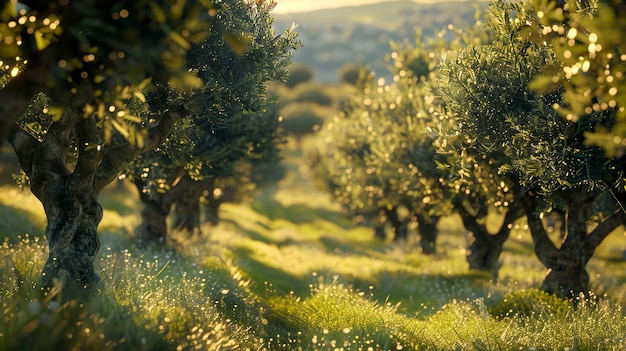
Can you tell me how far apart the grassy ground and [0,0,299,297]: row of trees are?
118 cm

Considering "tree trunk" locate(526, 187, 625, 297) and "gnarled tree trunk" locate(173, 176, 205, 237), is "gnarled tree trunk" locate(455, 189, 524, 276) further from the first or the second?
"gnarled tree trunk" locate(173, 176, 205, 237)

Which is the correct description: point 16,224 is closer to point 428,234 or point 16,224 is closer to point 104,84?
point 104,84

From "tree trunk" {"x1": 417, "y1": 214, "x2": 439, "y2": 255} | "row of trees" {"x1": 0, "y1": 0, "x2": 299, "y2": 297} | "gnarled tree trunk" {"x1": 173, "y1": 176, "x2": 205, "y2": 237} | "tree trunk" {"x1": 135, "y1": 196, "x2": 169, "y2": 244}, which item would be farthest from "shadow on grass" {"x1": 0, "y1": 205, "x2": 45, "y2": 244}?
"tree trunk" {"x1": 417, "y1": 214, "x2": 439, "y2": 255}

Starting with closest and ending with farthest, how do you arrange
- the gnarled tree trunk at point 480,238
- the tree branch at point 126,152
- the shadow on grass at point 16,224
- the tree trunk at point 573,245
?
the tree branch at point 126,152, the tree trunk at point 573,245, the shadow on grass at point 16,224, the gnarled tree trunk at point 480,238

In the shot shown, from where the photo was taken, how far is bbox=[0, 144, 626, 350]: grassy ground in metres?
10.5

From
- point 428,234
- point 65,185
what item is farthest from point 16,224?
point 428,234

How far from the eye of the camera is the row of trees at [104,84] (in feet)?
30.5

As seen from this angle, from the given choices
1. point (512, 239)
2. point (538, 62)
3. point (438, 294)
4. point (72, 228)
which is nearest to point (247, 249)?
point (438, 294)

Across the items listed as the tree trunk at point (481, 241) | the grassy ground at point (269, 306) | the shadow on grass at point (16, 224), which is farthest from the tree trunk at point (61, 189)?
the tree trunk at point (481, 241)

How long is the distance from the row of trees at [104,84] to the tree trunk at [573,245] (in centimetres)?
1212

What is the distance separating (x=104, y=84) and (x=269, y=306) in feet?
33.9

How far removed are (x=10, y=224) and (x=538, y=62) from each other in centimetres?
2213

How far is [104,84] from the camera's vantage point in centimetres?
978

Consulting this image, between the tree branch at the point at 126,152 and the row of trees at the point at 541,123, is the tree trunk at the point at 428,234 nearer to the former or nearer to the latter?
the row of trees at the point at 541,123
